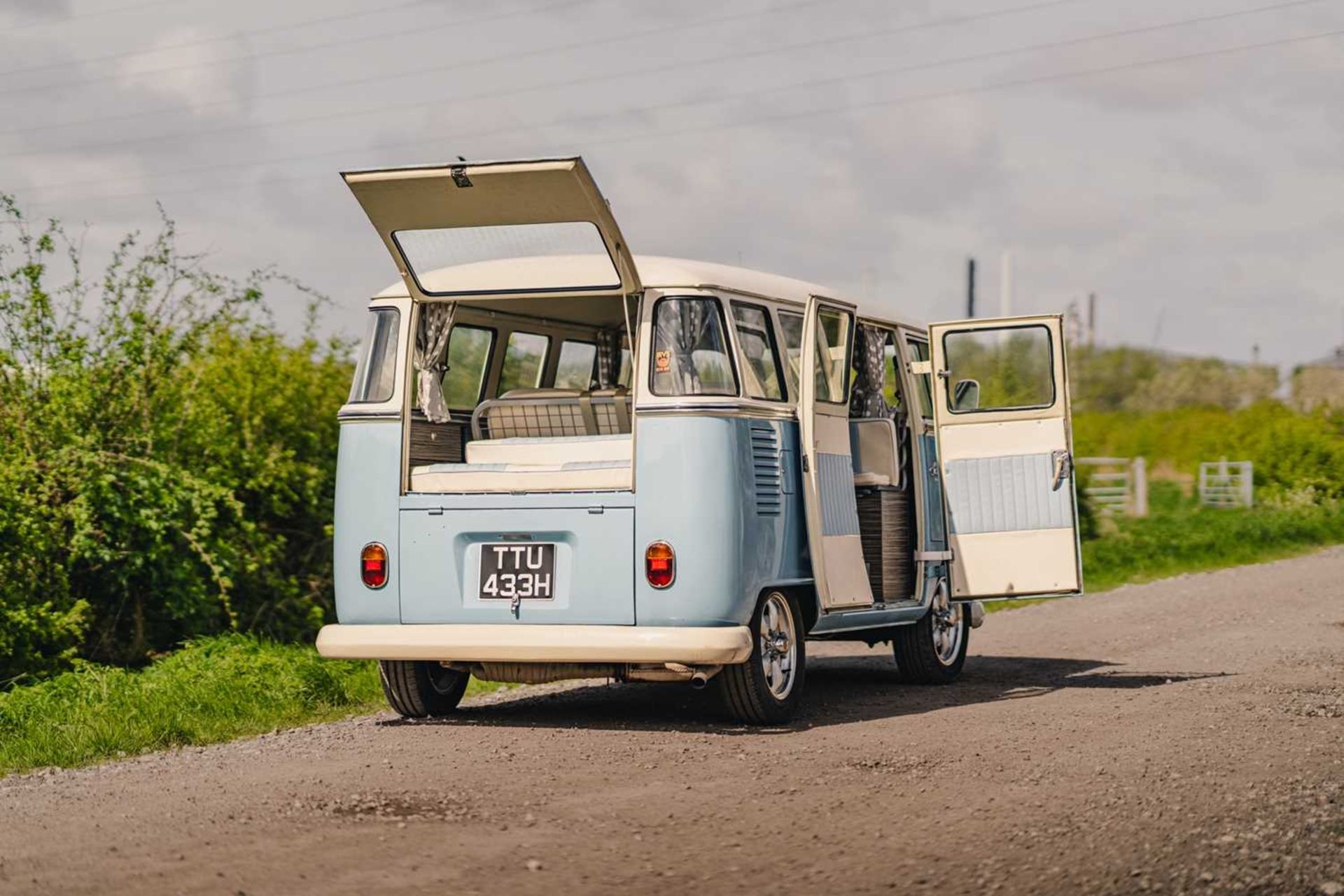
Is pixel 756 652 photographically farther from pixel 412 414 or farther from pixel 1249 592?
pixel 1249 592

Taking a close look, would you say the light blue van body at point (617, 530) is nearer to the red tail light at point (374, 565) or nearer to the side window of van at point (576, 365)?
the red tail light at point (374, 565)

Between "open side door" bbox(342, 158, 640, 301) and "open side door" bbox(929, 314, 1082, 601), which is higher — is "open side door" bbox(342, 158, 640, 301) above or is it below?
above

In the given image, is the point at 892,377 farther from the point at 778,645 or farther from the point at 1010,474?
the point at 778,645

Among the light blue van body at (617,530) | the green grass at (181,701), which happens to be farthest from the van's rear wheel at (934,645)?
the green grass at (181,701)

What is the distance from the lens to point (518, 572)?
28.5ft

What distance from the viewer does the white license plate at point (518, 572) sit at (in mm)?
8625

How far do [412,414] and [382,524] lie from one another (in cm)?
67

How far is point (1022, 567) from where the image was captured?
10.8 m

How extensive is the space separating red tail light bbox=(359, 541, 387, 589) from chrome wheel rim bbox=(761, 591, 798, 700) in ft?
6.32

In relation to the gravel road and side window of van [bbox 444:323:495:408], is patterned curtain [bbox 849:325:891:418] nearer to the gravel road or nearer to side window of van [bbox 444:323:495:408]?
the gravel road

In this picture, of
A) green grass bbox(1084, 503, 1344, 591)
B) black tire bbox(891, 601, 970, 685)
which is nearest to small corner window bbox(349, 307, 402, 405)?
black tire bbox(891, 601, 970, 685)

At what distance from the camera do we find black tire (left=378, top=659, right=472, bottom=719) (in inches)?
366

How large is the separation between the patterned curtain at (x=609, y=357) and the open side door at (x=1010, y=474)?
2.00 m

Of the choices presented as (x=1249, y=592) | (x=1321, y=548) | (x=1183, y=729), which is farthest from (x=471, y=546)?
(x=1321, y=548)
